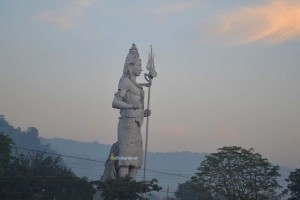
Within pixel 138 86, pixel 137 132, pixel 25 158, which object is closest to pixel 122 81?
pixel 138 86

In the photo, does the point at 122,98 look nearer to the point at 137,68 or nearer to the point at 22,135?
the point at 137,68

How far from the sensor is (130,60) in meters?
40.3

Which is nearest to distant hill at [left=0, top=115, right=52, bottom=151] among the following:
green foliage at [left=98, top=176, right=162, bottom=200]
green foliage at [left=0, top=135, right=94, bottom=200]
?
green foliage at [left=0, top=135, right=94, bottom=200]

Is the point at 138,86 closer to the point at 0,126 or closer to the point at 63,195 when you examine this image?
the point at 63,195

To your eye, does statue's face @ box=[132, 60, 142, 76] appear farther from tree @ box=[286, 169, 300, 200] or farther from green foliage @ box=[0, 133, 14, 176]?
tree @ box=[286, 169, 300, 200]

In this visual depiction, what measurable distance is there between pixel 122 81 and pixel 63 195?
606 inches

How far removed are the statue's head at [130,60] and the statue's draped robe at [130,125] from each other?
543mm

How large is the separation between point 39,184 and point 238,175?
58.6 feet

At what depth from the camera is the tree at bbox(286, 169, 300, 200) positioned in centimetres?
4284

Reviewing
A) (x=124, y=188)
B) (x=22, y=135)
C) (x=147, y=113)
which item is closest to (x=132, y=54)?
(x=147, y=113)

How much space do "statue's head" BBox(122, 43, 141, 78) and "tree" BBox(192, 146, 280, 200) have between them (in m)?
11.3

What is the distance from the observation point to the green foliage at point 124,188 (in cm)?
3391

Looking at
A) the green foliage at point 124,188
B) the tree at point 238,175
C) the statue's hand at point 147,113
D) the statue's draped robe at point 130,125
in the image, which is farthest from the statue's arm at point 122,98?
the tree at point 238,175

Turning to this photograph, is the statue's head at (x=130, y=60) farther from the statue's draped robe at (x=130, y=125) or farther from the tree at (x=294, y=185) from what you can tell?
the tree at (x=294, y=185)
